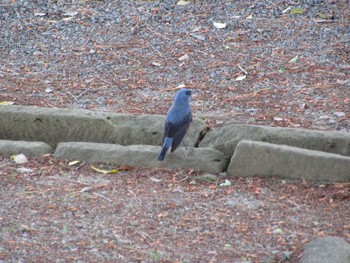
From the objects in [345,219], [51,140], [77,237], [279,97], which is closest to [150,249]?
[77,237]

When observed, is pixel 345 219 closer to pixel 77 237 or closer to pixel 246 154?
pixel 246 154

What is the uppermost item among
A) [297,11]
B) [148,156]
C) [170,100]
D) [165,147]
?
[297,11]

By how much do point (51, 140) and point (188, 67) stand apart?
2024 mm

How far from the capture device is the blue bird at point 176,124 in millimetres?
5355

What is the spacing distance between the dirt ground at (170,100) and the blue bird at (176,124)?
198 mm

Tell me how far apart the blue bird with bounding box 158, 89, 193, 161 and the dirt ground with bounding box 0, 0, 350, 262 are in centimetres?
20

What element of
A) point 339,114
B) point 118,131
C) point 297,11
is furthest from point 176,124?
point 297,11

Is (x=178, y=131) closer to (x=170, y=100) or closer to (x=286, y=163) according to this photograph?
(x=286, y=163)

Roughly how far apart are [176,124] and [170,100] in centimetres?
137

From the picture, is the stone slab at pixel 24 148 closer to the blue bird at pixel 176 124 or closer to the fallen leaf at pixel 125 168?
the fallen leaf at pixel 125 168

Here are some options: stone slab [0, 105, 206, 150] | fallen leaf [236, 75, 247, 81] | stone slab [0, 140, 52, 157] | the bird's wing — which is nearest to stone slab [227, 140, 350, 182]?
the bird's wing

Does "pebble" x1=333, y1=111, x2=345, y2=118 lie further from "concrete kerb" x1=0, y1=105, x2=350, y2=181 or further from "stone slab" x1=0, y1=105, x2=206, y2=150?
"stone slab" x1=0, y1=105, x2=206, y2=150

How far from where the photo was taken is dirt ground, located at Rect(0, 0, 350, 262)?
434cm

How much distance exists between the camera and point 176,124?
17.8 ft
